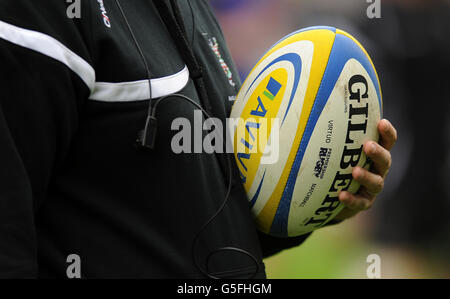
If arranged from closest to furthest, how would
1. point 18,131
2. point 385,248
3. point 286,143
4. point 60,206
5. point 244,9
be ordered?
point 18,131 → point 60,206 → point 286,143 → point 385,248 → point 244,9

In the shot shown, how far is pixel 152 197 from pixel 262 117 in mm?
333

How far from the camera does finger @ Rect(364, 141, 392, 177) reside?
117cm

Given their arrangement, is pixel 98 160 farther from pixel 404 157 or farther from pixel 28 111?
pixel 404 157

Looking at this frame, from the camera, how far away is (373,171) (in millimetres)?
1274

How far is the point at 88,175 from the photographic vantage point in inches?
37.7

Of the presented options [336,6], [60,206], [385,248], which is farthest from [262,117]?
[336,6]

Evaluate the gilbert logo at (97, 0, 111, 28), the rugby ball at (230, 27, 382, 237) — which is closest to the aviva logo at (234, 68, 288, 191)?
the rugby ball at (230, 27, 382, 237)

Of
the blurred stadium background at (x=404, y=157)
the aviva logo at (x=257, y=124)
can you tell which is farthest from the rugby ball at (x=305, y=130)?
the blurred stadium background at (x=404, y=157)

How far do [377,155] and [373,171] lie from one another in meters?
0.10

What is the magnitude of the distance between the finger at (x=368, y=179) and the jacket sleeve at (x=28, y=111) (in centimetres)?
64

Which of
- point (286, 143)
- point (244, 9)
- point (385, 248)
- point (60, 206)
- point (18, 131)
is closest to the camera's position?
point (18, 131)

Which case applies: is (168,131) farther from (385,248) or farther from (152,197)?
(385,248)

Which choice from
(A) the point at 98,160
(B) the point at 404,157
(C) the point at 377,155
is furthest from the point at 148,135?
(B) the point at 404,157

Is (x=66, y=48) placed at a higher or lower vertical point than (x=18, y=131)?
higher
